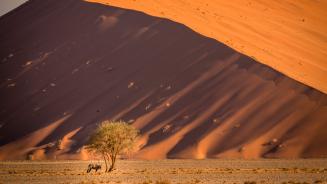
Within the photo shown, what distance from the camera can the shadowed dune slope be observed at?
56.6m

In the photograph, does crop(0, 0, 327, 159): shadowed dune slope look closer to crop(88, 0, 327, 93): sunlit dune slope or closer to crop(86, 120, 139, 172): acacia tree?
crop(88, 0, 327, 93): sunlit dune slope

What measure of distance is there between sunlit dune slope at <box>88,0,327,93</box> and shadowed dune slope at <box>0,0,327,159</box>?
2352 millimetres

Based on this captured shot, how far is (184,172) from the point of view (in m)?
41.1

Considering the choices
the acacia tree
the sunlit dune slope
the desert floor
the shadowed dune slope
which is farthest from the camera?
the sunlit dune slope

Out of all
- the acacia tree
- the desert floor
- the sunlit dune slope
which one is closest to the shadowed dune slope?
the sunlit dune slope

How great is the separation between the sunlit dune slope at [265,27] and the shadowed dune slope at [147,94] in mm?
2352

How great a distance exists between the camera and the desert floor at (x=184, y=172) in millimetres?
34500

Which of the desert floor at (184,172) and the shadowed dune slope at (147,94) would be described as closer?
the desert floor at (184,172)

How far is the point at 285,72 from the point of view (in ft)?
207

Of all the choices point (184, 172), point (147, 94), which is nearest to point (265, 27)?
point (147, 94)

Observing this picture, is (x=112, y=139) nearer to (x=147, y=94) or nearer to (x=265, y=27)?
(x=147, y=94)

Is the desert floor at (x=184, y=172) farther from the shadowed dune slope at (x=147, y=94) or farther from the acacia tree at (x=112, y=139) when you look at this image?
the shadowed dune slope at (x=147, y=94)

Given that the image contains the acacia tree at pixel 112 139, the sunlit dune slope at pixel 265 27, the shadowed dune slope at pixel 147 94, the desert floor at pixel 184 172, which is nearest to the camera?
the desert floor at pixel 184 172

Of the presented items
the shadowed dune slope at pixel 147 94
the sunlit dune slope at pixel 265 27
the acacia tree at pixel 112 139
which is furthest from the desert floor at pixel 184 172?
the sunlit dune slope at pixel 265 27
